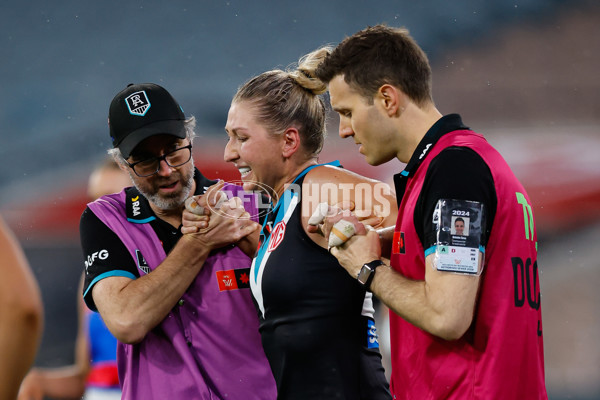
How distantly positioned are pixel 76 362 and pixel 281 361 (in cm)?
305

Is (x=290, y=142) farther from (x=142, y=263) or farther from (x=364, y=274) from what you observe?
(x=364, y=274)

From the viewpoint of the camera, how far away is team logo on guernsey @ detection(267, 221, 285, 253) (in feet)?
6.91

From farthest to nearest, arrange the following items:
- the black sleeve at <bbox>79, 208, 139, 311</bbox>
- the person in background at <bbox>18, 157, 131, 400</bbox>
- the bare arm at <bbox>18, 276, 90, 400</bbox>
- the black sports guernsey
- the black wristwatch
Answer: the bare arm at <bbox>18, 276, 90, 400</bbox> → the person in background at <bbox>18, 157, 131, 400</bbox> → the black sleeve at <bbox>79, 208, 139, 311</bbox> → the black sports guernsey → the black wristwatch

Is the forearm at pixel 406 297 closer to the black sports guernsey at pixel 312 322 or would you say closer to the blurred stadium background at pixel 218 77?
the black sports guernsey at pixel 312 322

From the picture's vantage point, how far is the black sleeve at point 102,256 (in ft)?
7.39

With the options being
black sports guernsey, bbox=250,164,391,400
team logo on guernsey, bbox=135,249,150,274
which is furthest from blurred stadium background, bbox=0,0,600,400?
black sports guernsey, bbox=250,164,391,400

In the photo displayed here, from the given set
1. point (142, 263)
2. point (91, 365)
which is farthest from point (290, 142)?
point (91, 365)

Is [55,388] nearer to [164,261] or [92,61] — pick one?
[92,61]

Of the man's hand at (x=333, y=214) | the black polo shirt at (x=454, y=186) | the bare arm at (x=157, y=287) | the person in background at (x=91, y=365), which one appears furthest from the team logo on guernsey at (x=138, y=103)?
the person in background at (x=91, y=365)

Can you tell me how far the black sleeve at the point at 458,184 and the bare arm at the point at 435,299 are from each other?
0.09 metres

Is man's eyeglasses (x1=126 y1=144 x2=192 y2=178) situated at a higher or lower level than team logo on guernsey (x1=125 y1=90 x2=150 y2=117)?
lower

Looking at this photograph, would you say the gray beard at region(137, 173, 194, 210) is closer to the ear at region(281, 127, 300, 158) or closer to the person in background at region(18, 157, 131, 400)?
the ear at region(281, 127, 300, 158)

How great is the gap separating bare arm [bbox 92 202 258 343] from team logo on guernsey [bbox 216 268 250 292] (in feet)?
0.29

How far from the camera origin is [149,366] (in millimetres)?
2217
